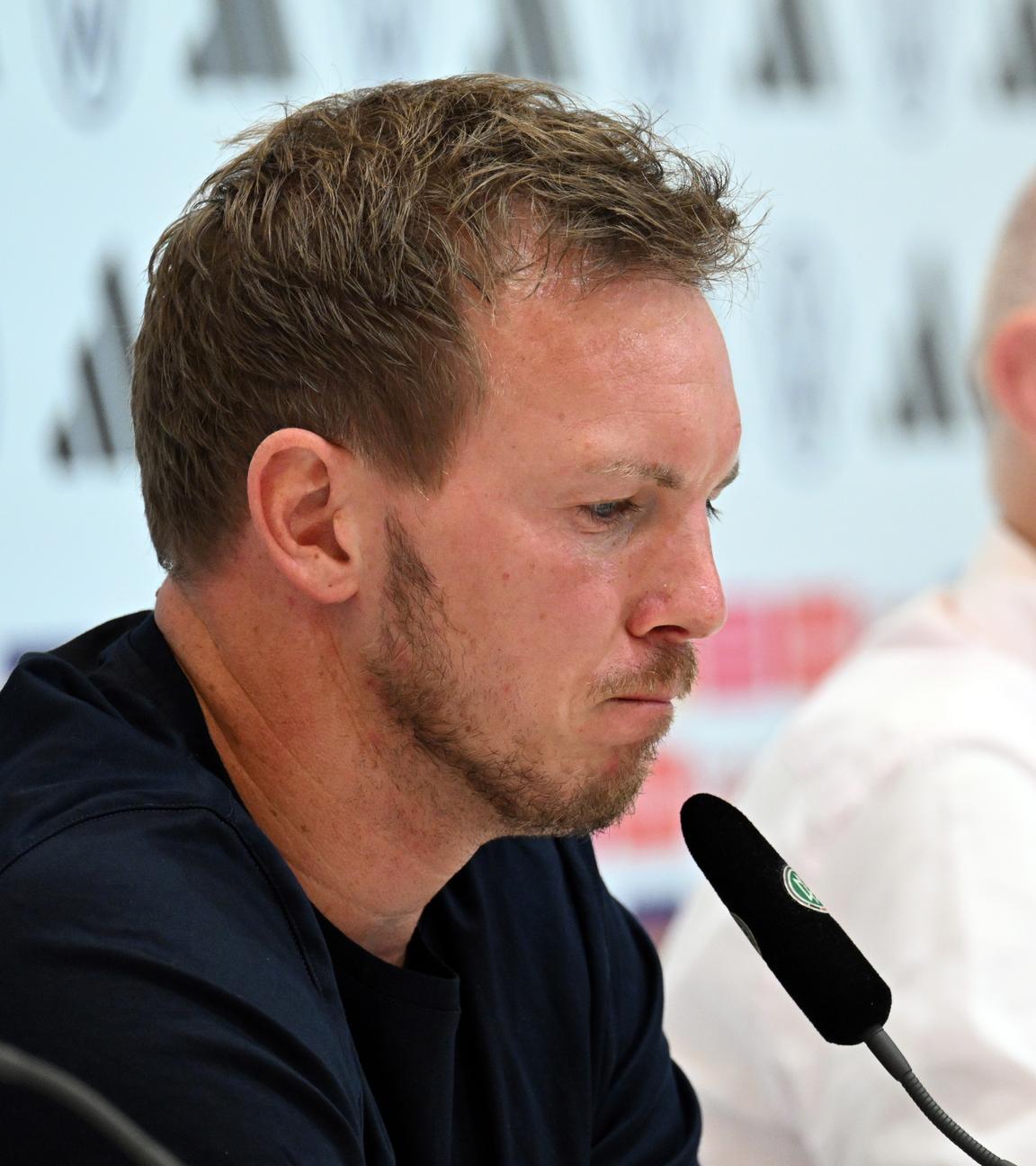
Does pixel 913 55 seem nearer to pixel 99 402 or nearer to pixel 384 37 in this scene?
pixel 384 37

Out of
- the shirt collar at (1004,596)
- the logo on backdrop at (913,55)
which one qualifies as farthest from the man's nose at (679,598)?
the logo on backdrop at (913,55)

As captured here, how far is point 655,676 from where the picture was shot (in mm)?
1153

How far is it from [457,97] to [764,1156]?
107cm

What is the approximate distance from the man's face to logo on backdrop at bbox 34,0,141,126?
1.22 meters

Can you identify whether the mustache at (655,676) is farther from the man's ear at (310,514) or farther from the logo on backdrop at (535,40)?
the logo on backdrop at (535,40)

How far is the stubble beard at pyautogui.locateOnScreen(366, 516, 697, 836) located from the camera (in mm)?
1135

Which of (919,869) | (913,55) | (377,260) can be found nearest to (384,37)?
(913,55)

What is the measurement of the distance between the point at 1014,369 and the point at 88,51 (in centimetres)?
123

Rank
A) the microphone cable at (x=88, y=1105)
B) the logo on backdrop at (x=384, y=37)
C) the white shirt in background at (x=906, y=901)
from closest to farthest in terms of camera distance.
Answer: the microphone cable at (x=88, y=1105) < the white shirt in background at (x=906, y=901) < the logo on backdrop at (x=384, y=37)

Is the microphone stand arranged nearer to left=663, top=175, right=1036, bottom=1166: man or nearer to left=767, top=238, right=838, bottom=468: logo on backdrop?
left=663, top=175, right=1036, bottom=1166: man

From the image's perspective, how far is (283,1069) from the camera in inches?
Answer: 36.3

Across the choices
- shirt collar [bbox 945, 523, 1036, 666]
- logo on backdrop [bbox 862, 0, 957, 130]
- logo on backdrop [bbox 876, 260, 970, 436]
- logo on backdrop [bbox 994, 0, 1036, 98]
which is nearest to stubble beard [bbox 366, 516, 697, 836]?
shirt collar [bbox 945, 523, 1036, 666]

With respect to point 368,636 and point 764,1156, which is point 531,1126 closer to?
point 368,636

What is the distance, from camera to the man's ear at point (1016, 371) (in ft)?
6.47
